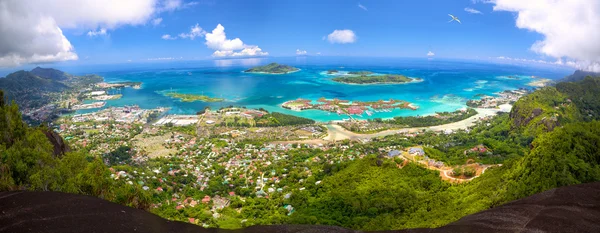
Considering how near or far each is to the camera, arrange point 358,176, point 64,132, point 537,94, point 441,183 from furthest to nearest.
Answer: point 537,94 → point 64,132 → point 358,176 → point 441,183

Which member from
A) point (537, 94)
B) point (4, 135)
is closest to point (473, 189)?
point (4, 135)

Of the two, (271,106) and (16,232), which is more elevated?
(16,232)

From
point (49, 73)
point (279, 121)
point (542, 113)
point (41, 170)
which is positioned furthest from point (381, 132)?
point (49, 73)

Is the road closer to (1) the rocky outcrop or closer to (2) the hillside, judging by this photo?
(2) the hillside

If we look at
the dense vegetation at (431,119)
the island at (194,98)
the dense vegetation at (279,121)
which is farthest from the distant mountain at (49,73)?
the dense vegetation at (431,119)

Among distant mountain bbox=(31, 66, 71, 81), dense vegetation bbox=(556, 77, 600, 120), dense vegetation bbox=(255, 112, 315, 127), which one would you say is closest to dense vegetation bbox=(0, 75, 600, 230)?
dense vegetation bbox=(556, 77, 600, 120)

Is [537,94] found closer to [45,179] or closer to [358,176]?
[358,176]

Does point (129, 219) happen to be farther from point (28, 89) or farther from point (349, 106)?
point (28, 89)

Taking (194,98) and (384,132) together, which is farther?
(194,98)
